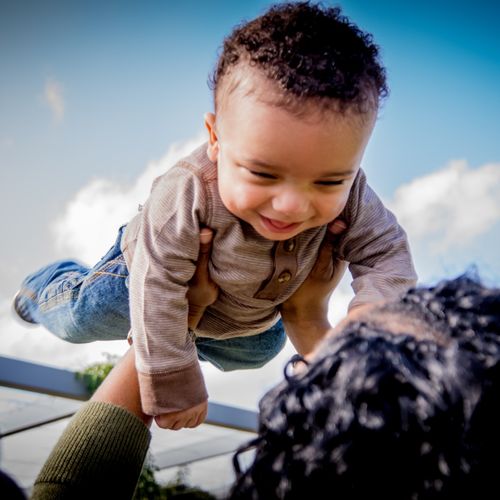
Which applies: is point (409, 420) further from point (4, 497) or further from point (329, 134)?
point (329, 134)

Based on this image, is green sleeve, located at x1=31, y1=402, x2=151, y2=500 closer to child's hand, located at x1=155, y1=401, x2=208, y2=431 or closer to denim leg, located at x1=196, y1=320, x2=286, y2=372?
child's hand, located at x1=155, y1=401, x2=208, y2=431

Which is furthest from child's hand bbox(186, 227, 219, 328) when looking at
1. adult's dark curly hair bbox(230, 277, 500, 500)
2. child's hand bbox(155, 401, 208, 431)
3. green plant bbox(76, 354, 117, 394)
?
green plant bbox(76, 354, 117, 394)

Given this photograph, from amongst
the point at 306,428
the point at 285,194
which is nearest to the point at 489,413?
the point at 306,428

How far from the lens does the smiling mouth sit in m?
1.53

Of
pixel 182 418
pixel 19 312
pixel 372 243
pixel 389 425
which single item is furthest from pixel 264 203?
pixel 19 312

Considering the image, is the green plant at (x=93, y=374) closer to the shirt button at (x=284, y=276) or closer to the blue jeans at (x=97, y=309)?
the blue jeans at (x=97, y=309)

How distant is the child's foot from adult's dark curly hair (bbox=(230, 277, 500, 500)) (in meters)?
2.22

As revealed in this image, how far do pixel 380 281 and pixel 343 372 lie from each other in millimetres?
986

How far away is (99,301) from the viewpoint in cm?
221

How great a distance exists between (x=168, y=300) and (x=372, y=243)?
0.64 meters

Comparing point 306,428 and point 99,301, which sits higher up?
point 306,428

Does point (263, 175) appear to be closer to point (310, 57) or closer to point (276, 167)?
point (276, 167)

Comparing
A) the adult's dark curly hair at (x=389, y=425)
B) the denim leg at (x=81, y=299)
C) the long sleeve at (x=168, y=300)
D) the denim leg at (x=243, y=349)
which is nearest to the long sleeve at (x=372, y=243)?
the long sleeve at (x=168, y=300)

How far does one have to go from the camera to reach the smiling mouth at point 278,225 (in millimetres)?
1530
